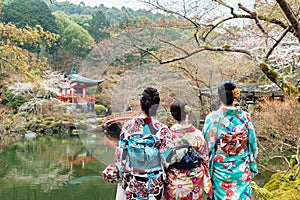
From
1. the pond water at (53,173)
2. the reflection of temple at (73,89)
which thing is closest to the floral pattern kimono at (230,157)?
the pond water at (53,173)

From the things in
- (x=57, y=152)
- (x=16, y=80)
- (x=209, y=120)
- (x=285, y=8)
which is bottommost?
Answer: (x=57, y=152)

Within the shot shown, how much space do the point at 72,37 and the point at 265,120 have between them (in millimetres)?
22037

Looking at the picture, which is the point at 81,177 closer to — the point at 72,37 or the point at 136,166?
the point at 136,166

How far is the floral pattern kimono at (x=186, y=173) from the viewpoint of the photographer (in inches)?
70.8

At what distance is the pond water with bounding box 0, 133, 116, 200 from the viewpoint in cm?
663

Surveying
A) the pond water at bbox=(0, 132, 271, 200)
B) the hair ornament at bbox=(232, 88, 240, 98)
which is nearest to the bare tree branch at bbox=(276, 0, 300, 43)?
the hair ornament at bbox=(232, 88, 240, 98)

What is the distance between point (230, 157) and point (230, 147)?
0.06 meters

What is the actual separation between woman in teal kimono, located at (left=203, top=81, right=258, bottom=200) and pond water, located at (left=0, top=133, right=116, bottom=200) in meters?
1.51

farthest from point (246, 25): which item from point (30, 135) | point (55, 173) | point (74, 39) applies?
point (74, 39)

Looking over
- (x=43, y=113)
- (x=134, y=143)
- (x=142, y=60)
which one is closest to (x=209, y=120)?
(x=134, y=143)

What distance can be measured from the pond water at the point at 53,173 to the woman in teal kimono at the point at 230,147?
59.3 inches

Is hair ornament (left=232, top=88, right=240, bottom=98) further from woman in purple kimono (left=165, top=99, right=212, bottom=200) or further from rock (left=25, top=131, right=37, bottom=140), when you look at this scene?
rock (left=25, top=131, right=37, bottom=140)

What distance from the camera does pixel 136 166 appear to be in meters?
1.73

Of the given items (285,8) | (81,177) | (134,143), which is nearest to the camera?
(134,143)
